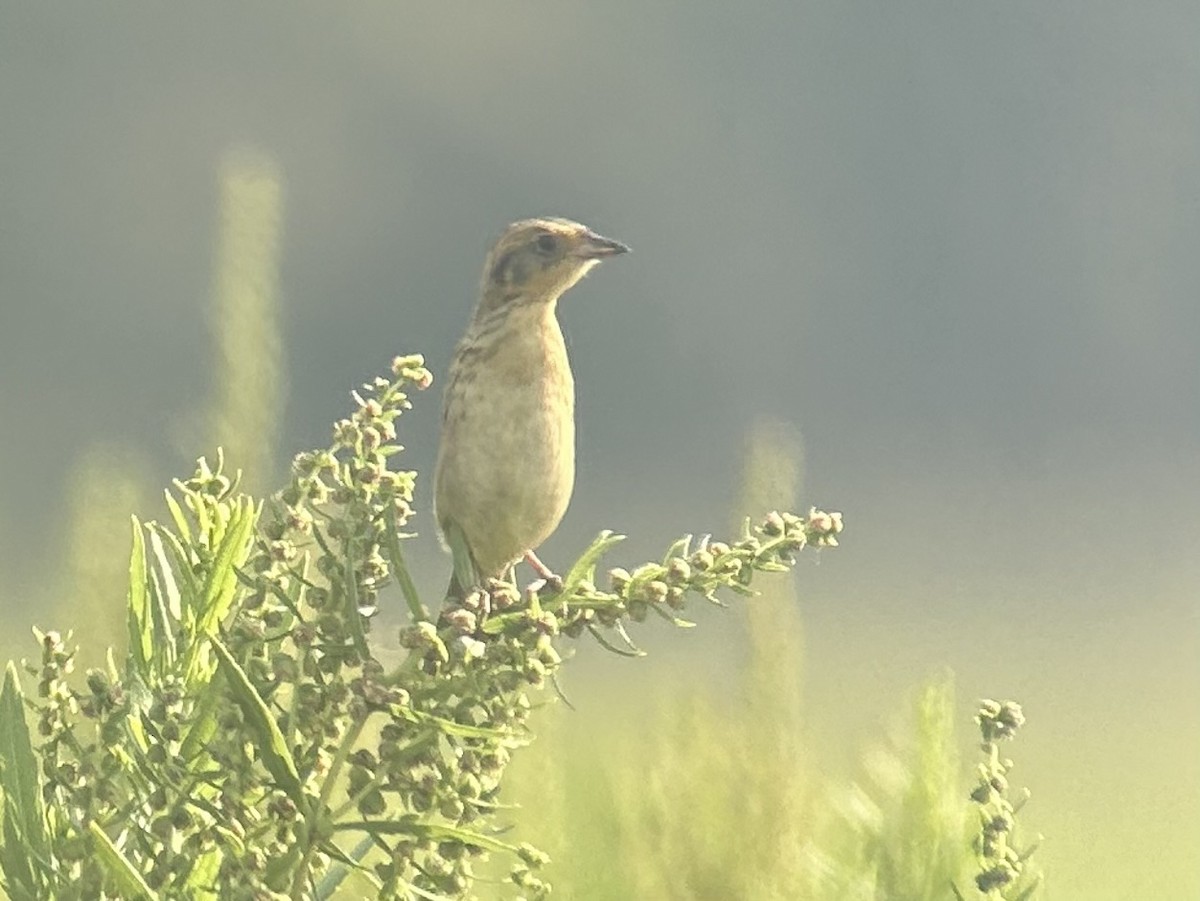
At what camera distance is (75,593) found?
84 centimetres

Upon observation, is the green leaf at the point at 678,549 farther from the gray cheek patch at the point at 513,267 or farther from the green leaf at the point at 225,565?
the gray cheek patch at the point at 513,267

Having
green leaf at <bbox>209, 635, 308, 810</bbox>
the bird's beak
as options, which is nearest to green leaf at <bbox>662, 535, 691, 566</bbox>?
green leaf at <bbox>209, 635, 308, 810</bbox>

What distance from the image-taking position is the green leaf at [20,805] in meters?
0.44

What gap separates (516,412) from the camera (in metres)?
1.03

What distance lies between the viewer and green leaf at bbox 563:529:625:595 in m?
0.45

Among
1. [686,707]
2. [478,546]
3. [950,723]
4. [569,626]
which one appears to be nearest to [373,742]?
[569,626]

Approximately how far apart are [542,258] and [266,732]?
770 mm

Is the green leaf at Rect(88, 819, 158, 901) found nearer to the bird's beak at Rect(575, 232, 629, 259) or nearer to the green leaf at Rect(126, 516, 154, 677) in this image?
the green leaf at Rect(126, 516, 154, 677)

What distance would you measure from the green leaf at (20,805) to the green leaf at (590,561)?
17 centimetres

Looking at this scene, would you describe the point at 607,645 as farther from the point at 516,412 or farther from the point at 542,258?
the point at 542,258

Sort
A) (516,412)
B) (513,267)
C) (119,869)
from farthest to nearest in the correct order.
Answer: (513,267), (516,412), (119,869)

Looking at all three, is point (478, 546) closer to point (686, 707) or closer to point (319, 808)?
point (686, 707)

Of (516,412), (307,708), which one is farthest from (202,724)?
(516,412)

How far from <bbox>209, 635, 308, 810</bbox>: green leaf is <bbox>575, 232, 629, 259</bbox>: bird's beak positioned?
2.41 ft
